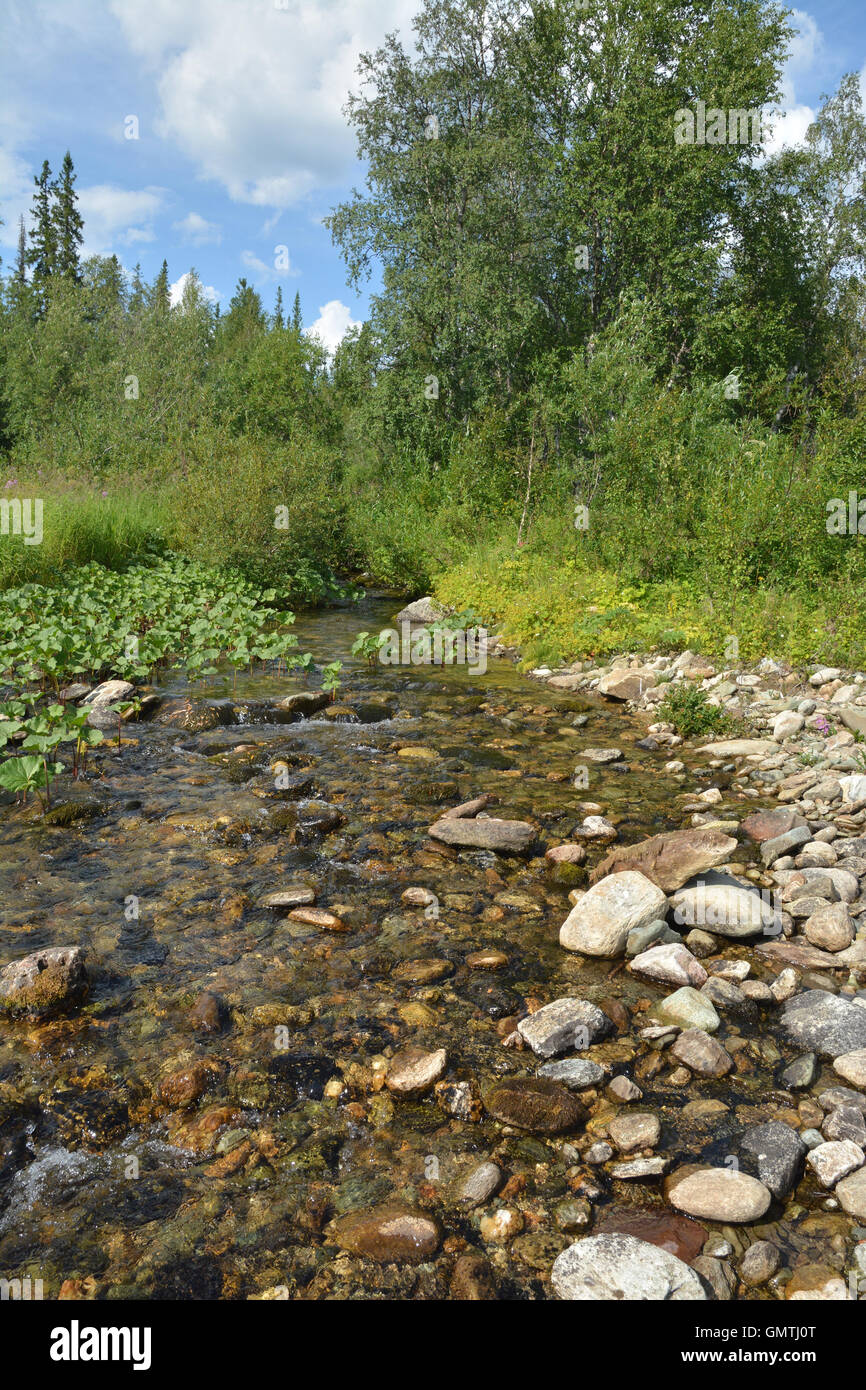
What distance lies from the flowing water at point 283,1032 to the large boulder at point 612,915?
0.44 feet

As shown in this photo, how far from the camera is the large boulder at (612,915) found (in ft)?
14.5

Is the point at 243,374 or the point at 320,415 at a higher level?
the point at 243,374

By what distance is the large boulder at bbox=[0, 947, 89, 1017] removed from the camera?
3689 mm

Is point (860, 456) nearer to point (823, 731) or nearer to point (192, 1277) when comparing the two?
point (823, 731)

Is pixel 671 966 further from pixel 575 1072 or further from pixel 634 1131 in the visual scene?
pixel 634 1131

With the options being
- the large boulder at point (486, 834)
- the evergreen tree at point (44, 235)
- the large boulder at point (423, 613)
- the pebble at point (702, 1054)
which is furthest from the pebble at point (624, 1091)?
the evergreen tree at point (44, 235)

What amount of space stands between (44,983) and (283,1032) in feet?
3.78

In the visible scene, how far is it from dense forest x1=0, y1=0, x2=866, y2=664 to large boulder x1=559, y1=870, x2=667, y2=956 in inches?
232

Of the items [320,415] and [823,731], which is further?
[320,415]

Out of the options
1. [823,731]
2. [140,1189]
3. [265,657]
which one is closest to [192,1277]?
[140,1189]

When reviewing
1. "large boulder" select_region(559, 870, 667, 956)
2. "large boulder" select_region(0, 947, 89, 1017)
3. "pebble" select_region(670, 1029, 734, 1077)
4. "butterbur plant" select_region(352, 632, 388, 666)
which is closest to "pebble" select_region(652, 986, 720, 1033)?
"pebble" select_region(670, 1029, 734, 1077)

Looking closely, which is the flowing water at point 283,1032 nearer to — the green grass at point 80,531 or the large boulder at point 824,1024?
the large boulder at point 824,1024

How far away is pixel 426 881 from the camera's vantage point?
205 inches

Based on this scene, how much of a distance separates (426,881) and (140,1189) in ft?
8.66
